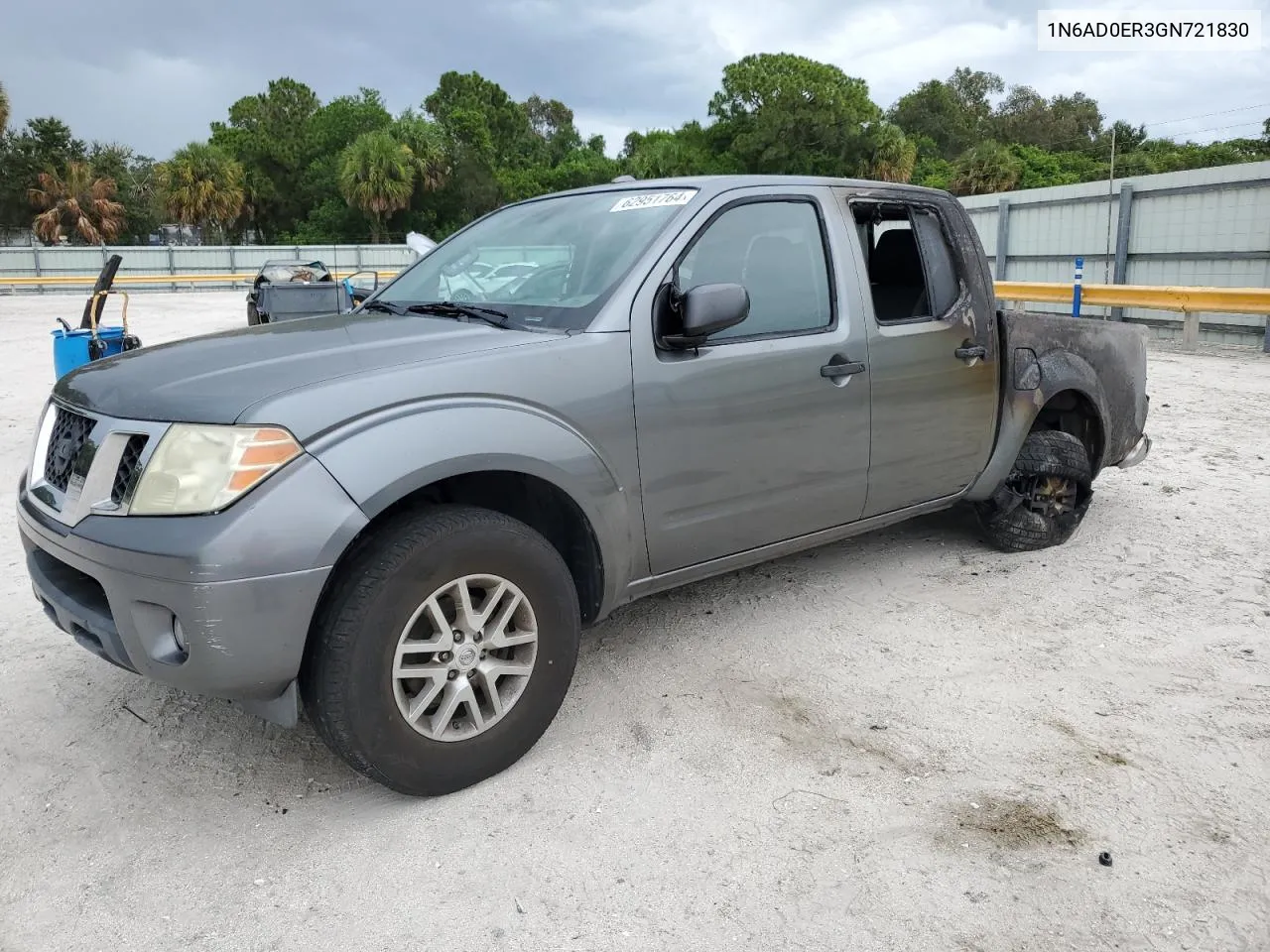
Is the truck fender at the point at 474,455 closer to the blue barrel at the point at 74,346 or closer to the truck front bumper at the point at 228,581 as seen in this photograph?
the truck front bumper at the point at 228,581

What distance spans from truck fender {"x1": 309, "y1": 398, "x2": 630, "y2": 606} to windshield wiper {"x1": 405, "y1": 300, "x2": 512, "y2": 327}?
1.74 ft

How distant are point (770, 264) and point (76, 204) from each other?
186 feet

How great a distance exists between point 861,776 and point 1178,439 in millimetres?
5806

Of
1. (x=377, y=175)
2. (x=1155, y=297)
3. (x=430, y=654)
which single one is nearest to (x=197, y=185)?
(x=377, y=175)

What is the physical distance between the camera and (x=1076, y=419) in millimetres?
5109

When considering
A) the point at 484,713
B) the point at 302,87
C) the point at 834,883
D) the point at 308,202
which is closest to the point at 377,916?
the point at 484,713

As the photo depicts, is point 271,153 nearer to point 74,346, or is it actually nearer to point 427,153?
point 427,153

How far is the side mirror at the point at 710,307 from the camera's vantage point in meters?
3.13

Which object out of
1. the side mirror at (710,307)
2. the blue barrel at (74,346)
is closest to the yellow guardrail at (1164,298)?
the side mirror at (710,307)

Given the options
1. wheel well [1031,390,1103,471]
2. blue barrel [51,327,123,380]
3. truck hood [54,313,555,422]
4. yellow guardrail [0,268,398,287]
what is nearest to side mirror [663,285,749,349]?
truck hood [54,313,555,422]

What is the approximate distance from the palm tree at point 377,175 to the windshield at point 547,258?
164 feet

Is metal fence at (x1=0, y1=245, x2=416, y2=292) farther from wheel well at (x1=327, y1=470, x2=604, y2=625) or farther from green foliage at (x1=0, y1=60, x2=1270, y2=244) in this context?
wheel well at (x1=327, y1=470, x2=604, y2=625)

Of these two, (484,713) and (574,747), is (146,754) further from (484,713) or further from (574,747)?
(574,747)

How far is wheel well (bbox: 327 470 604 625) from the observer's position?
303cm
